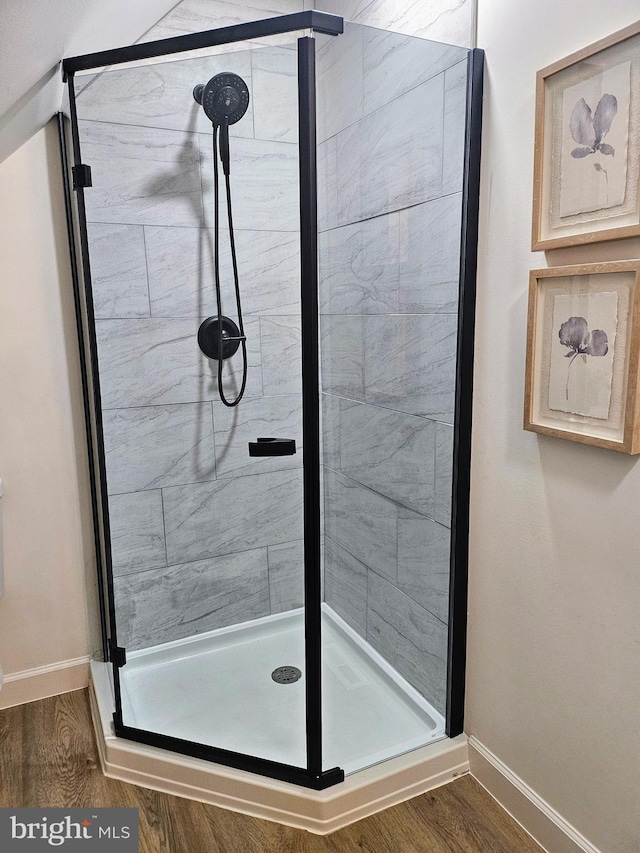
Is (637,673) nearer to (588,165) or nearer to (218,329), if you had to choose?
(588,165)

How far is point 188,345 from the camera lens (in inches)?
73.2

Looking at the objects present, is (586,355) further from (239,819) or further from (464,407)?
(239,819)

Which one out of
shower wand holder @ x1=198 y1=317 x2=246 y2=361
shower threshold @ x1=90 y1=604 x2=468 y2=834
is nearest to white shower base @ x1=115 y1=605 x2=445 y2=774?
shower threshold @ x1=90 y1=604 x2=468 y2=834

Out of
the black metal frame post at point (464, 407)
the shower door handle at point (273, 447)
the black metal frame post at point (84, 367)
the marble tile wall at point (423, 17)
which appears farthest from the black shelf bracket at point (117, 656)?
the marble tile wall at point (423, 17)

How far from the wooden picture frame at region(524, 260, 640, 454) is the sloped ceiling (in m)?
1.20

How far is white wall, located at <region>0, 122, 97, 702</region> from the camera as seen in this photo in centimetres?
201

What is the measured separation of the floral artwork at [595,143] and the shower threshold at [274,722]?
123 cm

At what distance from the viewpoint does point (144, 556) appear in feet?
6.69

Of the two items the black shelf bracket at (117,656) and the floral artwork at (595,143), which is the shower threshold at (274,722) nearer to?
the black shelf bracket at (117,656)

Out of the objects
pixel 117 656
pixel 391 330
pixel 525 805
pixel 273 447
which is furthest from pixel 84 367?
pixel 525 805

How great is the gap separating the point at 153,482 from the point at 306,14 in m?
1.35

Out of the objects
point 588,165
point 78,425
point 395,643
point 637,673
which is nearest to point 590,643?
point 637,673

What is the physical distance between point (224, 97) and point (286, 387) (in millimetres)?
758

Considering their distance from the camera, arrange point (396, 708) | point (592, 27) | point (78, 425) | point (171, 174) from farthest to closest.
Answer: point (78, 425) → point (396, 708) → point (171, 174) → point (592, 27)
